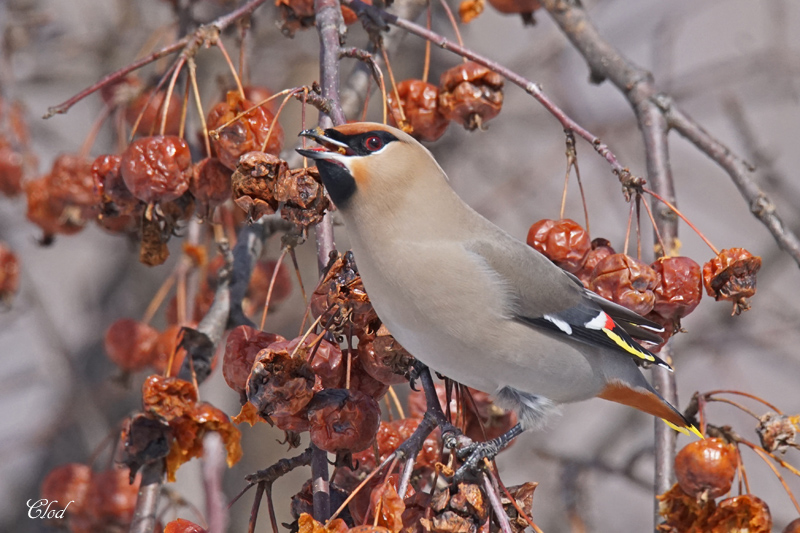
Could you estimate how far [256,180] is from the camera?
6.30ft

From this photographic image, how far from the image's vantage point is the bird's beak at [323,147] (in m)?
1.90

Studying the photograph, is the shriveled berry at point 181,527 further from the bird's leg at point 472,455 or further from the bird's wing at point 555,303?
the bird's wing at point 555,303

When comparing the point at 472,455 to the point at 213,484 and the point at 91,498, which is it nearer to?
the point at 213,484

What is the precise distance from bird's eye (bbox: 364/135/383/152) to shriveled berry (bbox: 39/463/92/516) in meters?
1.59

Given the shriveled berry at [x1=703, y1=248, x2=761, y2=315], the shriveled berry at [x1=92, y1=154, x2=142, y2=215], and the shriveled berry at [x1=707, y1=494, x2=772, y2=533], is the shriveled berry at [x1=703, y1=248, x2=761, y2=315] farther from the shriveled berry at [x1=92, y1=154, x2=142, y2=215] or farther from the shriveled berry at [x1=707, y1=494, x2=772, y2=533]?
the shriveled berry at [x1=92, y1=154, x2=142, y2=215]

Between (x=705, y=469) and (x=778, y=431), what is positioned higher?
(x=778, y=431)

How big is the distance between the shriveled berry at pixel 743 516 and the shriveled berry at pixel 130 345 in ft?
6.30

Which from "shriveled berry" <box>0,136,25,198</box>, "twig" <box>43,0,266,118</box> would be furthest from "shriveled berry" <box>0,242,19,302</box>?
"twig" <box>43,0,266,118</box>

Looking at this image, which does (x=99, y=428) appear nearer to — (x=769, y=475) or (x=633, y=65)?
(x=633, y=65)

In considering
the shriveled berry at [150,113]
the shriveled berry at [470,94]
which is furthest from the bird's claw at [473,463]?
the shriveled berry at [150,113]

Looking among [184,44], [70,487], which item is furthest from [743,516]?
[70,487]

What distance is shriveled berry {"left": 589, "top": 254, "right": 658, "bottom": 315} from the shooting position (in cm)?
208

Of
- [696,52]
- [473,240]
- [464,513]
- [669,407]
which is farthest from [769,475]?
[464,513]

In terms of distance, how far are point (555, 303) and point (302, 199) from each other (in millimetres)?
848
